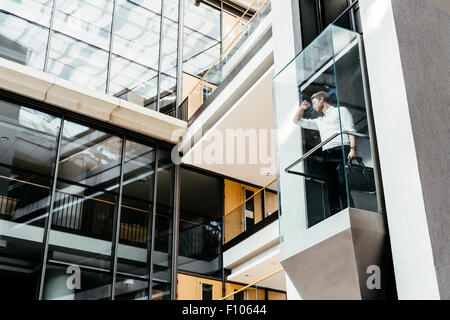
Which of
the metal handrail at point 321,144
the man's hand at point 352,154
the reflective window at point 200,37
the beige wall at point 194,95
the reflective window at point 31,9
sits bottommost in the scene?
the man's hand at point 352,154

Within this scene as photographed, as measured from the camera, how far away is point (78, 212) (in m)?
12.4

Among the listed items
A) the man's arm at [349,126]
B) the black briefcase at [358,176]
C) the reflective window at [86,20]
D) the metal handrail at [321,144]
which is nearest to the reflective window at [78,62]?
the reflective window at [86,20]

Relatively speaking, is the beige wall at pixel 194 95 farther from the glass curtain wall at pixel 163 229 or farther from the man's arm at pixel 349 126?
the man's arm at pixel 349 126

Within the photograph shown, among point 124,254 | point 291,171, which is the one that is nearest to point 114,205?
point 124,254

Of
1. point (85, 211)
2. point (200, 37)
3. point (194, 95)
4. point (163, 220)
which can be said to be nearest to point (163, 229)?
point (163, 220)

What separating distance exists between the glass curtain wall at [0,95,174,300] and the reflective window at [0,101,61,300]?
0.8 inches

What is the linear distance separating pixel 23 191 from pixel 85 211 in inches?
57.4

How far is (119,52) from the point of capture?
14.3 m

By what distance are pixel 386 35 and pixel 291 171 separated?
1849 millimetres

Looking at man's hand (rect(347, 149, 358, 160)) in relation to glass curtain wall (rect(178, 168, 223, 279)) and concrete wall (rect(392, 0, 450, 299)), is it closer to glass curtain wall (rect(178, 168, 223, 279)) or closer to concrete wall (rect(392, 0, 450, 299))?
Result: concrete wall (rect(392, 0, 450, 299))

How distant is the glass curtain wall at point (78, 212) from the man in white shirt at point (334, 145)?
7.75m

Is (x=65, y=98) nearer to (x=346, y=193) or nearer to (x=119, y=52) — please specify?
(x=119, y=52)

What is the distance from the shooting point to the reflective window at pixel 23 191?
11125mm

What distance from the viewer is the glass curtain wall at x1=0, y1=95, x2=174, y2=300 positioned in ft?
37.6
